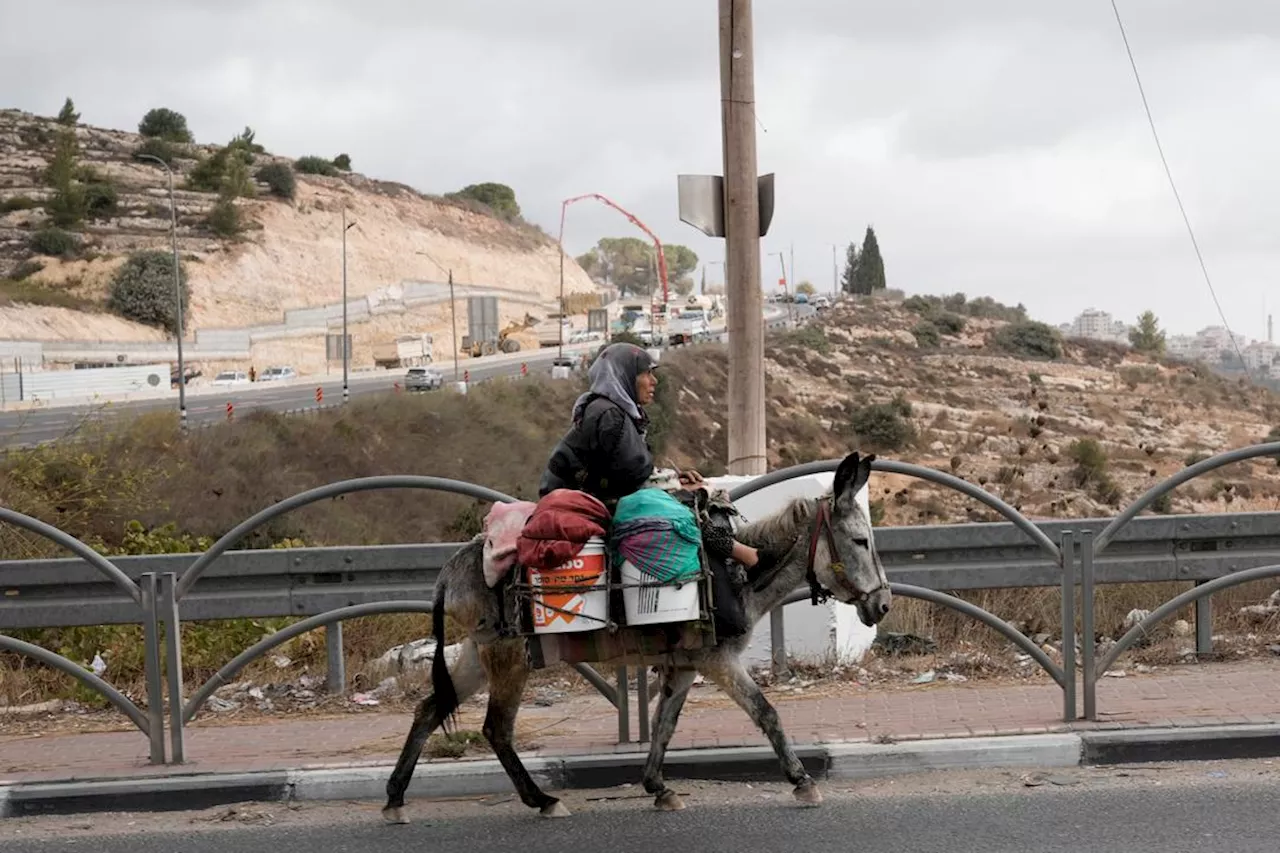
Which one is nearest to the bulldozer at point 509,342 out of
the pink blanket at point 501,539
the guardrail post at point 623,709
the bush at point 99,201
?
the bush at point 99,201

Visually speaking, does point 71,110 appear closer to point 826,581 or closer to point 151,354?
point 151,354

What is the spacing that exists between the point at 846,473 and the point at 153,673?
3789 mm

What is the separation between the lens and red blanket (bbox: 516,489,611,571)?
6297mm

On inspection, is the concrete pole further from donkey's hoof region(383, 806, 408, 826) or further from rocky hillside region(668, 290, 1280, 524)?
rocky hillside region(668, 290, 1280, 524)

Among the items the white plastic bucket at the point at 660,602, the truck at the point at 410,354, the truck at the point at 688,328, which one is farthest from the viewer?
the truck at the point at 410,354

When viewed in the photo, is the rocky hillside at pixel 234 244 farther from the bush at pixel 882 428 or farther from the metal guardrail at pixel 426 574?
the metal guardrail at pixel 426 574

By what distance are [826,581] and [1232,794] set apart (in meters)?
2.09

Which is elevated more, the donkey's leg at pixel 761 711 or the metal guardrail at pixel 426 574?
the metal guardrail at pixel 426 574

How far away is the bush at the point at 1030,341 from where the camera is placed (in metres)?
98.9

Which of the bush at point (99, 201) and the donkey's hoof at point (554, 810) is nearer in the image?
the donkey's hoof at point (554, 810)

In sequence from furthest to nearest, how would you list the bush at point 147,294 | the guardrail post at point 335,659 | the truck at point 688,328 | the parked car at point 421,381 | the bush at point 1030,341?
the bush at point 1030,341
the truck at point 688,328
the bush at point 147,294
the parked car at point 421,381
the guardrail post at point 335,659

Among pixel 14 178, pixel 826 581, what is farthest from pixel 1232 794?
pixel 14 178

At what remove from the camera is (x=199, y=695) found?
7492 millimetres

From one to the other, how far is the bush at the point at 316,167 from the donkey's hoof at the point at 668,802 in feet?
400
